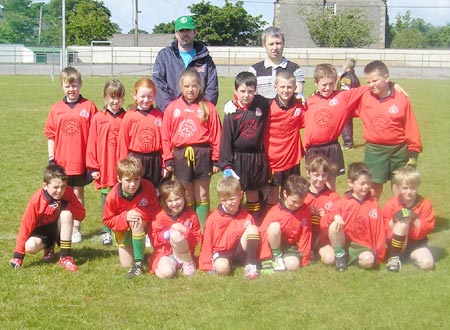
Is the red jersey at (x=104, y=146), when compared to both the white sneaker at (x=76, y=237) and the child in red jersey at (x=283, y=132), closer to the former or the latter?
the white sneaker at (x=76, y=237)

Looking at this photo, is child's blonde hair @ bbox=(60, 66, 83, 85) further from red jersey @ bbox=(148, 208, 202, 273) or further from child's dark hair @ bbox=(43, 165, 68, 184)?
red jersey @ bbox=(148, 208, 202, 273)

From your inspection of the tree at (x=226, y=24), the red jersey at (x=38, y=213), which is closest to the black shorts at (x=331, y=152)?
the red jersey at (x=38, y=213)

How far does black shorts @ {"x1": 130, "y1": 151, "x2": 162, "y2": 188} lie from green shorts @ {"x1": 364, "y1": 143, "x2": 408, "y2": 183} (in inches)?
85.6

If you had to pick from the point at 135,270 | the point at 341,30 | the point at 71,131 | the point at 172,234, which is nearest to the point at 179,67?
the point at 71,131

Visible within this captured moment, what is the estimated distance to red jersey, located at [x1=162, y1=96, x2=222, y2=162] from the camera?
595cm

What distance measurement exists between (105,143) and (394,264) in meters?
3.08

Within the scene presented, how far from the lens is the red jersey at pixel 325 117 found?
616 centimetres

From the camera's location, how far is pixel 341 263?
5.49 meters

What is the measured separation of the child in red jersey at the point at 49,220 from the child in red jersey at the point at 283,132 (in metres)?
2.00

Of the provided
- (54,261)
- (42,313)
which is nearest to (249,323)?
(42,313)

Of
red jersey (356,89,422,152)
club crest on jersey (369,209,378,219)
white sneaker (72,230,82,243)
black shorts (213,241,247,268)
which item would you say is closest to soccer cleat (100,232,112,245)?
white sneaker (72,230,82,243)

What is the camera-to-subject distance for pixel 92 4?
72.0 meters

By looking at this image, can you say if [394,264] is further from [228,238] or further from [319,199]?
[228,238]

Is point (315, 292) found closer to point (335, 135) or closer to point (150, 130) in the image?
point (335, 135)
